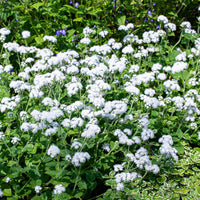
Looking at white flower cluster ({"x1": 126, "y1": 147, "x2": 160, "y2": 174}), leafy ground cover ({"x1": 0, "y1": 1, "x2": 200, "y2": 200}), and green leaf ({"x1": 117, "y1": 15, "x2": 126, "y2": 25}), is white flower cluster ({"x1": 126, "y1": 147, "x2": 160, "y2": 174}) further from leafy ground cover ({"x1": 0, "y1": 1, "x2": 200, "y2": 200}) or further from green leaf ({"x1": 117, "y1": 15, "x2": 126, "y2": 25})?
green leaf ({"x1": 117, "y1": 15, "x2": 126, "y2": 25})

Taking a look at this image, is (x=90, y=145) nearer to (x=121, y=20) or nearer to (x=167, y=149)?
(x=167, y=149)

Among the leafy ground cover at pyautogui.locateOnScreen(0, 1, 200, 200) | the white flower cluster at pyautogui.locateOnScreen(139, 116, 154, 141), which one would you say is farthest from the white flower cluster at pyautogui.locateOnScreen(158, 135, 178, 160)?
the white flower cluster at pyautogui.locateOnScreen(139, 116, 154, 141)

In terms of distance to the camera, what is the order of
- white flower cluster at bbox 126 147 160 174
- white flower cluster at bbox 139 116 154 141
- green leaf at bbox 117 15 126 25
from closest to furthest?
white flower cluster at bbox 126 147 160 174, white flower cluster at bbox 139 116 154 141, green leaf at bbox 117 15 126 25

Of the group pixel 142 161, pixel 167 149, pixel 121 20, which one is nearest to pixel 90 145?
pixel 142 161

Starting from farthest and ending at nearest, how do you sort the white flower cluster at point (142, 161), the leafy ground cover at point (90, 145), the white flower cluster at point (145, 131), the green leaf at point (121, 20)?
the green leaf at point (121, 20)
the white flower cluster at point (145, 131)
the white flower cluster at point (142, 161)
the leafy ground cover at point (90, 145)

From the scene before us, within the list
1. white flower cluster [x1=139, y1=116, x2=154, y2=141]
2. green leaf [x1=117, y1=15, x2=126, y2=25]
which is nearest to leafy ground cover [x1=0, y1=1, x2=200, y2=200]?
white flower cluster [x1=139, y1=116, x2=154, y2=141]

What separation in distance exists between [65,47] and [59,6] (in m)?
0.92

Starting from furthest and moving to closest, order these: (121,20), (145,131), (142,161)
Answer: (121,20) → (145,131) → (142,161)

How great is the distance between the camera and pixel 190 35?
5184mm

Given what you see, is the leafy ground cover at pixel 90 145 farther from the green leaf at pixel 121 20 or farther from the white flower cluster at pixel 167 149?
the green leaf at pixel 121 20

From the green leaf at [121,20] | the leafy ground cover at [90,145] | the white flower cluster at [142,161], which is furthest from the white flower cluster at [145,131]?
the green leaf at [121,20]

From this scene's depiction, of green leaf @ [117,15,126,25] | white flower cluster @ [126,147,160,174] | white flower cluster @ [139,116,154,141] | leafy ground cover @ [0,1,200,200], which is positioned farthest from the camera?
green leaf @ [117,15,126,25]

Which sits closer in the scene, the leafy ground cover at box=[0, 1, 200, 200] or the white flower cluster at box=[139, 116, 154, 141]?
the leafy ground cover at box=[0, 1, 200, 200]

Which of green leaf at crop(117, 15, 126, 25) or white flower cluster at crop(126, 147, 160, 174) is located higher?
green leaf at crop(117, 15, 126, 25)
